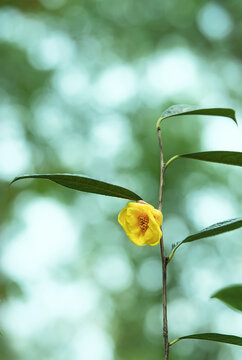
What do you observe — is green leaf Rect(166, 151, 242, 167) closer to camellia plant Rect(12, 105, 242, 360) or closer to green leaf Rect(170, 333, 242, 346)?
camellia plant Rect(12, 105, 242, 360)

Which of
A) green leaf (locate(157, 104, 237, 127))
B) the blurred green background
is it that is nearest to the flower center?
green leaf (locate(157, 104, 237, 127))

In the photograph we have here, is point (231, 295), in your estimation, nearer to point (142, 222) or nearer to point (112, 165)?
point (142, 222)

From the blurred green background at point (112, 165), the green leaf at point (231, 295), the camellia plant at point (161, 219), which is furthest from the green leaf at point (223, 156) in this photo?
the blurred green background at point (112, 165)

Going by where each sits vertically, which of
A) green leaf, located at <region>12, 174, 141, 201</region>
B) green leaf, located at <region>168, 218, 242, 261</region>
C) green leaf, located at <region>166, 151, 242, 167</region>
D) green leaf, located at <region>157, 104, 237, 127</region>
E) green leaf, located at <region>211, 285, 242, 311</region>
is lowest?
green leaf, located at <region>211, 285, 242, 311</region>

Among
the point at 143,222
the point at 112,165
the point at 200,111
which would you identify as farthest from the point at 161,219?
the point at 112,165

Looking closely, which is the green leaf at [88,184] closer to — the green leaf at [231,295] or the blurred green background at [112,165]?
the green leaf at [231,295]

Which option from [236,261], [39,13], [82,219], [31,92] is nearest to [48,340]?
[82,219]
